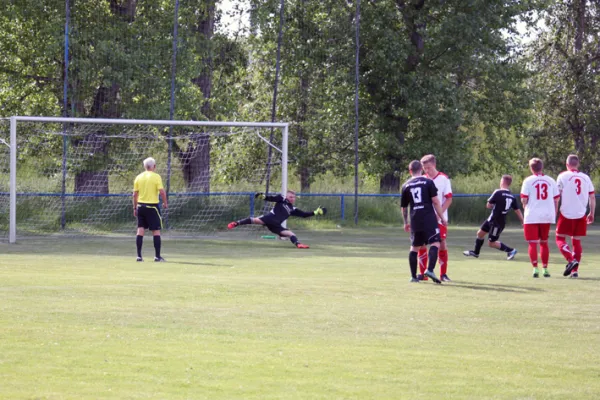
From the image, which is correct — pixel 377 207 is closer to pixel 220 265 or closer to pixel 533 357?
pixel 220 265

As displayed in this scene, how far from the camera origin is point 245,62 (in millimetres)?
30781

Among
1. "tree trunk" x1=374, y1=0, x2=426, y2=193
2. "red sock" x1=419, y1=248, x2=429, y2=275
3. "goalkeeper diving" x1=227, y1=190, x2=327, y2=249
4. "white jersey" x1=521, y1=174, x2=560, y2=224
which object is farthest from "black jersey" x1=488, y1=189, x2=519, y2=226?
"tree trunk" x1=374, y1=0, x2=426, y2=193

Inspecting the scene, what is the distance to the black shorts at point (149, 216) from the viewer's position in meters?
17.6

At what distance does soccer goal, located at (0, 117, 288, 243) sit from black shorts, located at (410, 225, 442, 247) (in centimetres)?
1085

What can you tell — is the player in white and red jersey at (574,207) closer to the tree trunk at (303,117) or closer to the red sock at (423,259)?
the red sock at (423,259)

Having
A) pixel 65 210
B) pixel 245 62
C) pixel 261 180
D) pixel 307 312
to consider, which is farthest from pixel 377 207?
pixel 307 312

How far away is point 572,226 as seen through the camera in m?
15.5

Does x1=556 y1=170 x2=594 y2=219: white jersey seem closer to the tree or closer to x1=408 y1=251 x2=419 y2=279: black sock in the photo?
x1=408 y1=251 x2=419 y2=279: black sock

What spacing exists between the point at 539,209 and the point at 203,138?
54.3ft

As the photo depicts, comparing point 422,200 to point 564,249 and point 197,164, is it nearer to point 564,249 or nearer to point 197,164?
point 564,249

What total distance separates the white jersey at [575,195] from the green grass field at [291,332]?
39.4 inches

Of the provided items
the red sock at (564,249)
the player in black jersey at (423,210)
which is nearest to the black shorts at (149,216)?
the player in black jersey at (423,210)

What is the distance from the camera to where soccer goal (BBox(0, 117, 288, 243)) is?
85.4ft

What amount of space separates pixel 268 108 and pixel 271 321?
2169cm
